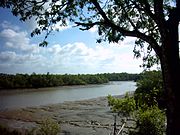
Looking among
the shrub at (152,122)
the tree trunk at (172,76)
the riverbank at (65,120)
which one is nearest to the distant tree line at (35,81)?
the riverbank at (65,120)

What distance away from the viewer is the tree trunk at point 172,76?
7.92 m

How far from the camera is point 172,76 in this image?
8000mm

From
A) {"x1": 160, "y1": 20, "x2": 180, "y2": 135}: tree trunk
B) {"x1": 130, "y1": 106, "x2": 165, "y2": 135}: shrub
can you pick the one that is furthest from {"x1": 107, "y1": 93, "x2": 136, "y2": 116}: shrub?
{"x1": 160, "y1": 20, "x2": 180, "y2": 135}: tree trunk

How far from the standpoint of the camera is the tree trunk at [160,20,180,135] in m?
7.92

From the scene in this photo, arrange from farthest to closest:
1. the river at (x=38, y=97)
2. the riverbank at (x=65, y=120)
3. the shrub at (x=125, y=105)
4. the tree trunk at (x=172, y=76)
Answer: the river at (x=38, y=97) < the riverbank at (x=65, y=120) < the shrub at (x=125, y=105) < the tree trunk at (x=172, y=76)

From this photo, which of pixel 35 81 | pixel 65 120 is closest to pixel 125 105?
pixel 65 120

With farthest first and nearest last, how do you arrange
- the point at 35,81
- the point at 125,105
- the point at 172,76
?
the point at 35,81
the point at 125,105
the point at 172,76

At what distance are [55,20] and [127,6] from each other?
2148mm

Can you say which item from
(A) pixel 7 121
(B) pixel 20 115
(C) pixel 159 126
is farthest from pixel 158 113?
(B) pixel 20 115

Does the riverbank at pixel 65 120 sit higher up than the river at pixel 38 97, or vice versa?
the river at pixel 38 97

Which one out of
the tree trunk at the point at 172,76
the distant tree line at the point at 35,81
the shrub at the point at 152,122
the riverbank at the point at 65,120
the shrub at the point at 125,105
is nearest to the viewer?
the tree trunk at the point at 172,76

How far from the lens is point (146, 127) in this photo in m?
16.5

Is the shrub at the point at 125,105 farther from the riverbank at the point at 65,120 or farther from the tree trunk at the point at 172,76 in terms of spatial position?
the tree trunk at the point at 172,76

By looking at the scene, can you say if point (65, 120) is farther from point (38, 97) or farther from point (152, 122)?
point (38, 97)
